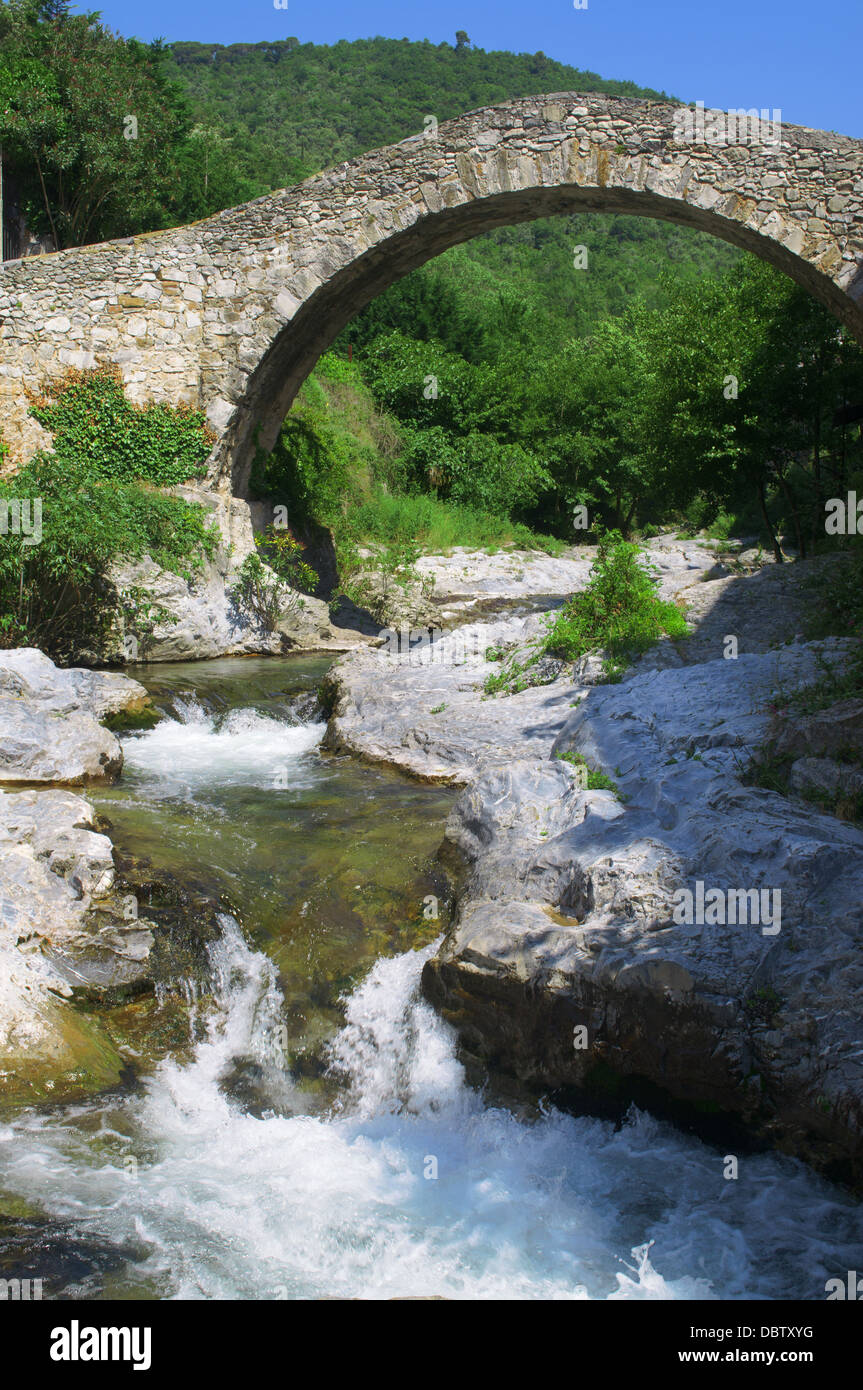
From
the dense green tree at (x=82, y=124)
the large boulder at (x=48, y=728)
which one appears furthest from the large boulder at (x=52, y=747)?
the dense green tree at (x=82, y=124)

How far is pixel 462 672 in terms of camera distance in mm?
9242

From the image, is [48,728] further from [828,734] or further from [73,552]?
[828,734]

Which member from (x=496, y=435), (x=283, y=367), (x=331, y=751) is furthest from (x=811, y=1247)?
(x=496, y=435)

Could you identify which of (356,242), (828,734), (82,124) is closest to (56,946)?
(828,734)

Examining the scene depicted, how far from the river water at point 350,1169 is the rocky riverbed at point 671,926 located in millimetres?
213

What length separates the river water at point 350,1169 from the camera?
11.1 ft

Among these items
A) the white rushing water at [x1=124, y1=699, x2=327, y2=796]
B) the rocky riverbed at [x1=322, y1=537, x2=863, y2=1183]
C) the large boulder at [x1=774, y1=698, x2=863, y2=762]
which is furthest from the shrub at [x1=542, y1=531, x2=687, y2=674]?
the large boulder at [x1=774, y1=698, x2=863, y2=762]

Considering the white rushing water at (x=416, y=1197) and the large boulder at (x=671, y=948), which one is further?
the large boulder at (x=671, y=948)

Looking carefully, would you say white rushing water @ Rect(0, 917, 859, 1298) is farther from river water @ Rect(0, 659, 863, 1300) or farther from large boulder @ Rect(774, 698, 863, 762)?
large boulder @ Rect(774, 698, 863, 762)

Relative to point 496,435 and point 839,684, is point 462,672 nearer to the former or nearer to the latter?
point 839,684

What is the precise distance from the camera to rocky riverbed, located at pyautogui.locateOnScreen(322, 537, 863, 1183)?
3.72m

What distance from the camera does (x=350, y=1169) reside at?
397 cm

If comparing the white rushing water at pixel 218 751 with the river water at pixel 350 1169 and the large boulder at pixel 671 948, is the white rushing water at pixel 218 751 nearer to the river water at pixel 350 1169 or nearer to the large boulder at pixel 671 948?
the river water at pixel 350 1169
